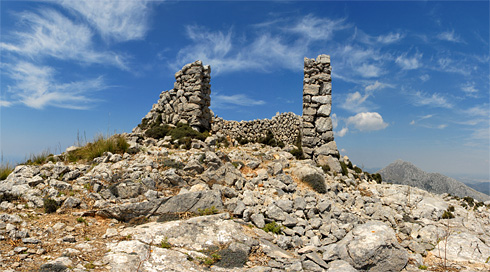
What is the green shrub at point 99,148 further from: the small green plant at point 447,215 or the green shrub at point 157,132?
the small green plant at point 447,215

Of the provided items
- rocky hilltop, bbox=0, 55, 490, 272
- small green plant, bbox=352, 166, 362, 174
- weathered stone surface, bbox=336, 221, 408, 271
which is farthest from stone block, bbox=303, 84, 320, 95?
weathered stone surface, bbox=336, 221, 408, 271

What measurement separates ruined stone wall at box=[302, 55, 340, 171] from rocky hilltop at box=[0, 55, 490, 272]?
1072 millimetres

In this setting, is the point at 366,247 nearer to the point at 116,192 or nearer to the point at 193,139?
the point at 116,192

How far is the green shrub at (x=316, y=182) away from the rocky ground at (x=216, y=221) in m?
0.04

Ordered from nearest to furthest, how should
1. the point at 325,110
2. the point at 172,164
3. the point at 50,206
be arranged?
the point at 50,206 < the point at 172,164 < the point at 325,110

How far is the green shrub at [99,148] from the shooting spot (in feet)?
36.4

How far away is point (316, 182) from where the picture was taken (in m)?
10.0

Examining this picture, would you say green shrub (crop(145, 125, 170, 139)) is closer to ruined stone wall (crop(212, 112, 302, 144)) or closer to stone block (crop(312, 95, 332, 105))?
ruined stone wall (crop(212, 112, 302, 144))

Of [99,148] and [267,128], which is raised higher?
[267,128]

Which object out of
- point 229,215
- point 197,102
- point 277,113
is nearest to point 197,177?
point 229,215

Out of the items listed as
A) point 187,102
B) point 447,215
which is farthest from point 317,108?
point 187,102

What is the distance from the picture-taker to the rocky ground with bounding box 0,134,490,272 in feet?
18.8

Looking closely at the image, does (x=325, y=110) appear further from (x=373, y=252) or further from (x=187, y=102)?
(x=373, y=252)

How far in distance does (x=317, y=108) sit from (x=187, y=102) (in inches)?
310
